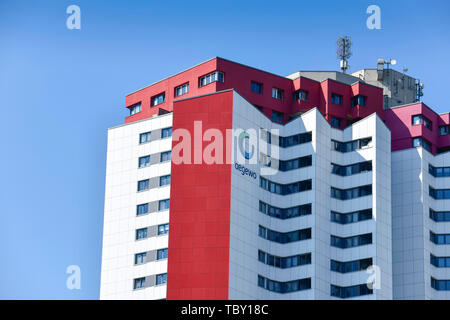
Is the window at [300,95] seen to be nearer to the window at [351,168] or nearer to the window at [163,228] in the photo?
the window at [351,168]

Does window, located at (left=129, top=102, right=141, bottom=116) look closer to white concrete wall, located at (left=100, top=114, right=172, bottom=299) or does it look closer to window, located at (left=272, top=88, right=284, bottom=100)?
white concrete wall, located at (left=100, top=114, right=172, bottom=299)

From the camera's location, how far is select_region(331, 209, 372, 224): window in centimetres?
13375

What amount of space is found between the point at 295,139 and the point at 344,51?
30.7 m

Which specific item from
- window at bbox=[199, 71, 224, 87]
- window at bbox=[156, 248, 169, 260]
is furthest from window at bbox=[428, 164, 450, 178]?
window at bbox=[156, 248, 169, 260]

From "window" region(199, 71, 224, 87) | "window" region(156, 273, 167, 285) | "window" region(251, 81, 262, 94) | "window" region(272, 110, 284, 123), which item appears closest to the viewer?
"window" region(156, 273, 167, 285)

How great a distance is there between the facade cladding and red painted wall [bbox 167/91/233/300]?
142 millimetres

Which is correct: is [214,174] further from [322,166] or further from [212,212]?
[322,166]

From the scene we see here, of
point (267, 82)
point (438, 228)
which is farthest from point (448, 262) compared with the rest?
point (267, 82)

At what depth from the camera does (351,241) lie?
134m

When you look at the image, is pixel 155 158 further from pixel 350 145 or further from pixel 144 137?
pixel 350 145

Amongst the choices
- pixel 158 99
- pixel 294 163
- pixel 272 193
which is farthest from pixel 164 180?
pixel 294 163

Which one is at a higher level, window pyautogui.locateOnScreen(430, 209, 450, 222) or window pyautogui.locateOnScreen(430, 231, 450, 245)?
window pyautogui.locateOnScreen(430, 209, 450, 222)
